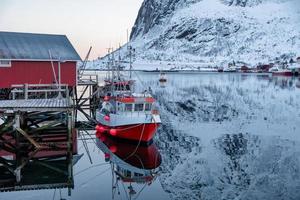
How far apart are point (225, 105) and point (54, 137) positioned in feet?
104

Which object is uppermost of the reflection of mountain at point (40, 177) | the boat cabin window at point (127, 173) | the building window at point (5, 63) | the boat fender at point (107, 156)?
the building window at point (5, 63)

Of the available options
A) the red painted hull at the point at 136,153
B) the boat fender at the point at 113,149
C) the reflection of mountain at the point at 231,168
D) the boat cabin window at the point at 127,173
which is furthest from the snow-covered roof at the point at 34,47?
the boat cabin window at the point at 127,173

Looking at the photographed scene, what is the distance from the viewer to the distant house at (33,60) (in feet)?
111

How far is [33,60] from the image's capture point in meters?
34.6

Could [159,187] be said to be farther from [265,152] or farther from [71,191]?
[265,152]

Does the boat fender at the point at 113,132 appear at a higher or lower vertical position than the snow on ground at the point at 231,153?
higher

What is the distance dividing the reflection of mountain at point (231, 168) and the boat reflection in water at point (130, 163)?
76 centimetres

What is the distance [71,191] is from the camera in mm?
20688

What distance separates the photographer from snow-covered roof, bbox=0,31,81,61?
3456 centimetres

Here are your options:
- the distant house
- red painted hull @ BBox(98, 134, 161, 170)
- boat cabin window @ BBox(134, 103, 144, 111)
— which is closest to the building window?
the distant house

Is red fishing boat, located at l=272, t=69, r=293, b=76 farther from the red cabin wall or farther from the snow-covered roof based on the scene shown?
the red cabin wall

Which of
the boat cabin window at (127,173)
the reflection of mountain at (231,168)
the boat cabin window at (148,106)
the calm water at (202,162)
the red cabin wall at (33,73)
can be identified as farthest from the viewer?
the red cabin wall at (33,73)

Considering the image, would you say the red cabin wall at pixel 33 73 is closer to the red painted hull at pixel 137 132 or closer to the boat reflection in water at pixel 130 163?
the boat reflection in water at pixel 130 163

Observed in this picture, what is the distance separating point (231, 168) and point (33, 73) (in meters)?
18.7
